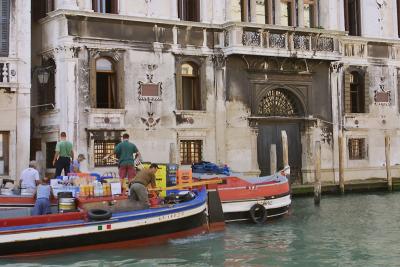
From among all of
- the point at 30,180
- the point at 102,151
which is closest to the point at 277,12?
the point at 102,151

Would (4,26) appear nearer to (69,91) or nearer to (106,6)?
(69,91)

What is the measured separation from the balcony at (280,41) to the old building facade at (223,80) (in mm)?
35

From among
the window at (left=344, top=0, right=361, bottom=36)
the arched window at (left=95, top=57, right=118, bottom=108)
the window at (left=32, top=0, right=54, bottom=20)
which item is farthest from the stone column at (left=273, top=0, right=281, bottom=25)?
the window at (left=32, top=0, right=54, bottom=20)

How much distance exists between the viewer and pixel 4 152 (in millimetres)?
18453

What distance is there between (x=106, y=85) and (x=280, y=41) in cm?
539

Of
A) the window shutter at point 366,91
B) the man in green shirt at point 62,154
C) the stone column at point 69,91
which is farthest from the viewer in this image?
the window shutter at point 366,91

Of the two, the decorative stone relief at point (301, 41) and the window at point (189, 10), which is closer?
the window at point (189, 10)

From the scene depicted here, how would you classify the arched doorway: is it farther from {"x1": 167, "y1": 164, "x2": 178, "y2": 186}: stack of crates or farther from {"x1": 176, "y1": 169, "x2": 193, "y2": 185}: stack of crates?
{"x1": 167, "y1": 164, "x2": 178, "y2": 186}: stack of crates

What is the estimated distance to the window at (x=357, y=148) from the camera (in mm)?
24234

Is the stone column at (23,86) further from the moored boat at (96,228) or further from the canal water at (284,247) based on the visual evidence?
the moored boat at (96,228)

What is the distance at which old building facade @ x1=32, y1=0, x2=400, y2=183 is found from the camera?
63.7ft

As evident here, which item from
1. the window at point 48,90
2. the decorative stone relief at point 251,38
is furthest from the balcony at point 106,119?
the decorative stone relief at point 251,38

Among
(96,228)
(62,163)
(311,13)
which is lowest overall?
(96,228)

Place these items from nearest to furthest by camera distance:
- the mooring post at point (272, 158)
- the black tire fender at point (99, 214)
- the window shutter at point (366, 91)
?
the black tire fender at point (99, 214) → the mooring post at point (272, 158) → the window shutter at point (366, 91)
